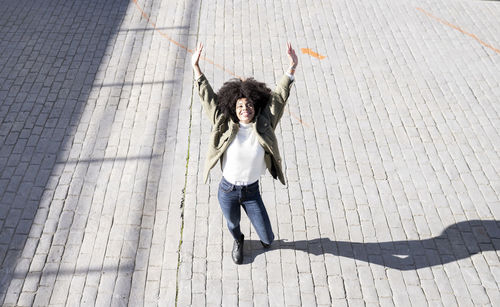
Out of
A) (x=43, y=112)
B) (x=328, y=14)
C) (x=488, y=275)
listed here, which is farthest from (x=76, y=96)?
(x=488, y=275)

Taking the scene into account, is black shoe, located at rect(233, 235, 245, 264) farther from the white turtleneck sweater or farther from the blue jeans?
the white turtleneck sweater

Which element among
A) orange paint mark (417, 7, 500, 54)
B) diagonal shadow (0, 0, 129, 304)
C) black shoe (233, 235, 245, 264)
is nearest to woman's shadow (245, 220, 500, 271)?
black shoe (233, 235, 245, 264)

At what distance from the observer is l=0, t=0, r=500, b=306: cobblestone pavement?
512 cm

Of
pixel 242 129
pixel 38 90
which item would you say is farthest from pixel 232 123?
pixel 38 90

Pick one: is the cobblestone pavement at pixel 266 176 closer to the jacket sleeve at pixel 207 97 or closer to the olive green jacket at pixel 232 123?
the olive green jacket at pixel 232 123

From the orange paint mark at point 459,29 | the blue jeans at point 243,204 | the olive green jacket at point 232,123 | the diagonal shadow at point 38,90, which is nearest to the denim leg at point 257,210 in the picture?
the blue jeans at point 243,204

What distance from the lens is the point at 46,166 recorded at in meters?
6.29

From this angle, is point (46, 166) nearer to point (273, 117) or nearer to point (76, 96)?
point (76, 96)

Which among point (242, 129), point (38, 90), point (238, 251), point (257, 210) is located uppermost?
point (242, 129)

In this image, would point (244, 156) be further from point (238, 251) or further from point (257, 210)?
point (238, 251)

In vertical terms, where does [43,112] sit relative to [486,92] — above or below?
below

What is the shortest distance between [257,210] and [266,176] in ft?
4.76

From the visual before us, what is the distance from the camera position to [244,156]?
4.45 metres

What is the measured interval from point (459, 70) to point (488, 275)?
4.12 metres
